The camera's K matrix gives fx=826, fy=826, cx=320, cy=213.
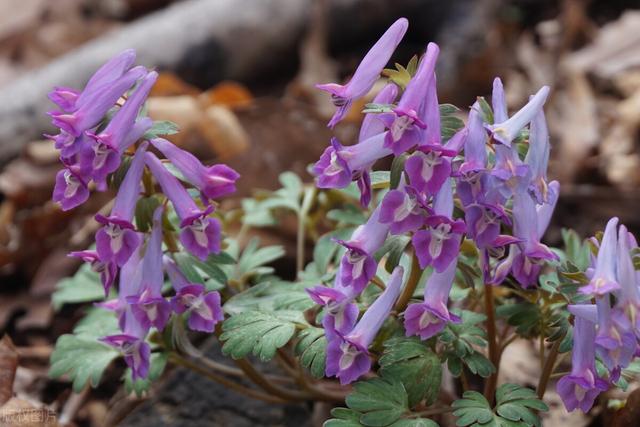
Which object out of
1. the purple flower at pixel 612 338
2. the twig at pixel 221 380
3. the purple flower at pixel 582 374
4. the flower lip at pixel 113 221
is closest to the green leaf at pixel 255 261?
the twig at pixel 221 380

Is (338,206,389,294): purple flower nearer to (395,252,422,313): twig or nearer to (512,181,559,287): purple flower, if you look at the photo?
(395,252,422,313): twig

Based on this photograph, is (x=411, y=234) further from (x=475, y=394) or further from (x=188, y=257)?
(x=188, y=257)

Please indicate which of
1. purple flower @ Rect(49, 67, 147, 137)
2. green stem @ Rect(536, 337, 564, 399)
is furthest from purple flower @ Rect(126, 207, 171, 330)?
green stem @ Rect(536, 337, 564, 399)

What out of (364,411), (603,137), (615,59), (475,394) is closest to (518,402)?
(475,394)

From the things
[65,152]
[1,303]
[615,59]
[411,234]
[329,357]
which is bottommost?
A: [1,303]

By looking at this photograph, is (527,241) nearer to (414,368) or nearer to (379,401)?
(414,368)

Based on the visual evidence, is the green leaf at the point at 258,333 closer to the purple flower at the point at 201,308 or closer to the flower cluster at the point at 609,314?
the purple flower at the point at 201,308

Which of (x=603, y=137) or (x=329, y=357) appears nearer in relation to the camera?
(x=329, y=357)

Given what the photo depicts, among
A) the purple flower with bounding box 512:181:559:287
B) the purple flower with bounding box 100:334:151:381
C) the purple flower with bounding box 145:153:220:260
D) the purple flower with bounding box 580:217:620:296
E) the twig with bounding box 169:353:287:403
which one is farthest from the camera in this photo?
the twig with bounding box 169:353:287:403
